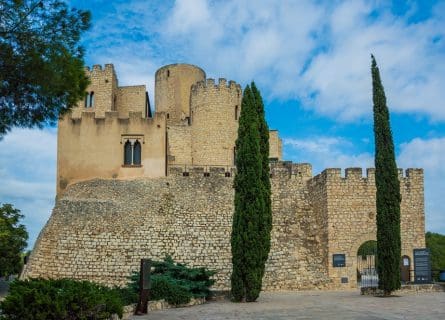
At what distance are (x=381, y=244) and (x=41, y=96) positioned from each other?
14.4 meters

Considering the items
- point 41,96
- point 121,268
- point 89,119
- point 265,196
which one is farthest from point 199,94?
point 41,96

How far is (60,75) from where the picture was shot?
36.1ft

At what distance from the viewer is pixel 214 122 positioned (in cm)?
3653

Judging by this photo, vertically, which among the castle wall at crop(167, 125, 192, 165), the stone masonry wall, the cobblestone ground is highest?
the castle wall at crop(167, 125, 192, 165)

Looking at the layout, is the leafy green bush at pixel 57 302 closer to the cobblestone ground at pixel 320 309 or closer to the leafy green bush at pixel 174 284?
the cobblestone ground at pixel 320 309

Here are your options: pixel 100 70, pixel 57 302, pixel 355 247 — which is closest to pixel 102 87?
pixel 100 70

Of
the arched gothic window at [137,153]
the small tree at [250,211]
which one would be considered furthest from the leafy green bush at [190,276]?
the arched gothic window at [137,153]

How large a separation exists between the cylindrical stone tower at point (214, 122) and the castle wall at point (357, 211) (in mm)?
10197

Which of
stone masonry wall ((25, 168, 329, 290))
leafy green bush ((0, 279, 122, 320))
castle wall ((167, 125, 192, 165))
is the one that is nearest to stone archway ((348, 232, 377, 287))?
stone masonry wall ((25, 168, 329, 290))

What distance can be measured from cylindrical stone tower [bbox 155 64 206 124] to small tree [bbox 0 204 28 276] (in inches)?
493

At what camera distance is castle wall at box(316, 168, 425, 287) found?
26.4 m

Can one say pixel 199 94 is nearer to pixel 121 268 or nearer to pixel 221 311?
pixel 121 268

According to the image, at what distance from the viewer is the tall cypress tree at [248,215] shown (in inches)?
757

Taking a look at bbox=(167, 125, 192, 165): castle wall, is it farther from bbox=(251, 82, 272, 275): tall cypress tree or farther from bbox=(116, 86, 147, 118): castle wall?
bbox=(251, 82, 272, 275): tall cypress tree
